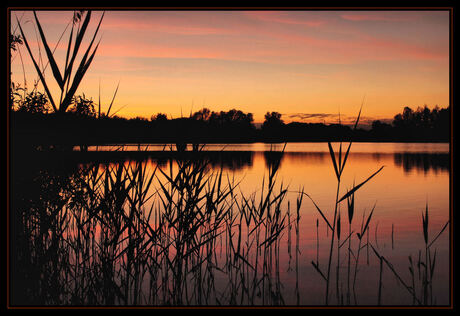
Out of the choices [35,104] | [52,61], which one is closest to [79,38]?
[52,61]

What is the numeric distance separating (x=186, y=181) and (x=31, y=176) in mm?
2028

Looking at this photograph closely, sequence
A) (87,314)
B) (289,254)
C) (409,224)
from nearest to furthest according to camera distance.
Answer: (87,314) < (289,254) < (409,224)

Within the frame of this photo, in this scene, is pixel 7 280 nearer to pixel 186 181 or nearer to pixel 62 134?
pixel 62 134

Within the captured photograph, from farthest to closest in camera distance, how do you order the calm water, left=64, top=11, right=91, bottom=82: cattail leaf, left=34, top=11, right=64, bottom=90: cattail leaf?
the calm water
left=64, top=11, right=91, bottom=82: cattail leaf
left=34, top=11, right=64, bottom=90: cattail leaf

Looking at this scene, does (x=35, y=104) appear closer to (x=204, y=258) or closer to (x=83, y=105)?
(x=83, y=105)

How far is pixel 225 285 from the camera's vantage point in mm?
5980

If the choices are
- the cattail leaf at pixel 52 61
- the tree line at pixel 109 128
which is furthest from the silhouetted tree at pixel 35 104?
the cattail leaf at pixel 52 61

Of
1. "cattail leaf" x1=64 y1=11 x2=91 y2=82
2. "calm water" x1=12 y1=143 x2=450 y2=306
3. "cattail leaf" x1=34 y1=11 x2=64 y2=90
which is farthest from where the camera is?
"calm water" x1=12 y1=143 x2=450 y2=306

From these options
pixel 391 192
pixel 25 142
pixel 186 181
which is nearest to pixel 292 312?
pixel 186 181

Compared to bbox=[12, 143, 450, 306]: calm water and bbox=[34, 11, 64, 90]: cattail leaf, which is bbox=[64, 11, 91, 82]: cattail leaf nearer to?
bbox=[34, 11, 64, 90]: cattail leaf

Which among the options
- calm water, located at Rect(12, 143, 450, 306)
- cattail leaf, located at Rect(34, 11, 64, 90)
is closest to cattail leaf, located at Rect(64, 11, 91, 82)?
cattail leaf, located at Rect(34, 11, 64, 90)

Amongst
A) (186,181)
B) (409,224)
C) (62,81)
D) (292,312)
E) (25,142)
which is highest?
(62,81)

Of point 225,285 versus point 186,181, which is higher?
point 186,181

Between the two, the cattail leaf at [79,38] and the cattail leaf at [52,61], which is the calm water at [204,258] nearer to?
the cattail leaf at [52,61]
